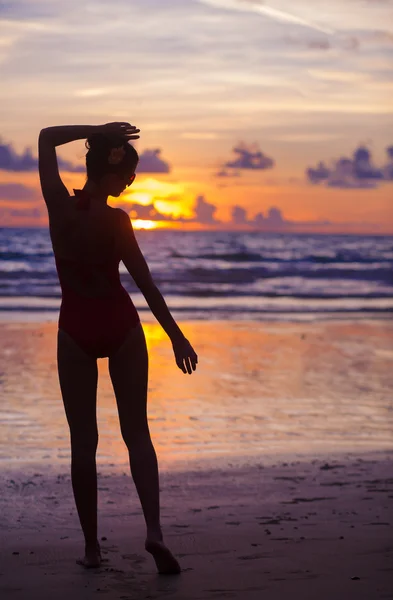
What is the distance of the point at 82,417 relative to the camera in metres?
3.96

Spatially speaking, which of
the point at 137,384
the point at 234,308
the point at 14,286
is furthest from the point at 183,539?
the point at 14,286

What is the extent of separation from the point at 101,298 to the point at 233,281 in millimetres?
27396

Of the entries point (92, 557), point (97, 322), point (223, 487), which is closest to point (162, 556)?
point (92, 557)

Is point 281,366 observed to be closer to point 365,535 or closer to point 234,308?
point 365,535

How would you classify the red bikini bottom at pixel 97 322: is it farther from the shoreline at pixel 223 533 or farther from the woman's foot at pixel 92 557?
the shoreline at pixel 223 533

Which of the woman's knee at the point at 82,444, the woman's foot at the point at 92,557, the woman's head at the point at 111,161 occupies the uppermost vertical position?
the woman's head at the point at 111,161

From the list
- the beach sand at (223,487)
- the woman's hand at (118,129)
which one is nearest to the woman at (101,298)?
the woman's hand at (118,129)

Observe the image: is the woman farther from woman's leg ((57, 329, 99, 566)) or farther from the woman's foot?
the woman's foot

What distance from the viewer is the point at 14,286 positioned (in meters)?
26.1

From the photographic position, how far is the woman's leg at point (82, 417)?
390 cm

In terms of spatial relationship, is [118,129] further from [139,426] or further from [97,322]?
[139,426]

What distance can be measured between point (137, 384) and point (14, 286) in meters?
22.7

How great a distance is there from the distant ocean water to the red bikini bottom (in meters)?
14.0

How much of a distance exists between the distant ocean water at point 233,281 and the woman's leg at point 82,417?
13830 mm
